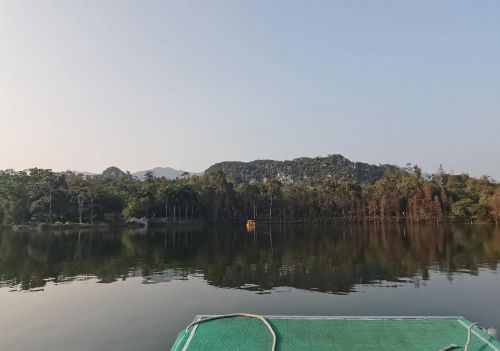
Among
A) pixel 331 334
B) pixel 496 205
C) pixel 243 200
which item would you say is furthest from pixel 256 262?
pixel 243 200

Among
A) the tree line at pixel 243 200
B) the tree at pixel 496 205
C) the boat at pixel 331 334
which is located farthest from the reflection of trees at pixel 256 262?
the tree line at pixel 243 200

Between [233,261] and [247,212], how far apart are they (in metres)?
62.0

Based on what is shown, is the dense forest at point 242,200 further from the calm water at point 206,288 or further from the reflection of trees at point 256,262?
the calm water at point 206,288

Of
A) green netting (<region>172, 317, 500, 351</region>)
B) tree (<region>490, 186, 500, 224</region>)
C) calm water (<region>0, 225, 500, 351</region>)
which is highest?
tree (<region>490, 186, 500, 224</region>)

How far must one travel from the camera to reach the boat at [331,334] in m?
8.68

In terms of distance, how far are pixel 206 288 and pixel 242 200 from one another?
227 ft

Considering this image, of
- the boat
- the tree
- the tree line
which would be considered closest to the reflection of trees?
the boat

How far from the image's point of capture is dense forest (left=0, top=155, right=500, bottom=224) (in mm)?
68938

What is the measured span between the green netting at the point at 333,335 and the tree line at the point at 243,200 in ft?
214

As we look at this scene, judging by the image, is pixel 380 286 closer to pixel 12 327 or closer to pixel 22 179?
pixel 12 327

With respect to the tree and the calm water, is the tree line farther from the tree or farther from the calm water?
the calm water

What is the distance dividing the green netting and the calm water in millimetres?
2813

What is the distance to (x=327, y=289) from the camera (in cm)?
1873

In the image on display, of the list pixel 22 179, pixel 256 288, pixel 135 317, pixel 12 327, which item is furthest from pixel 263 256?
pixel 22 179
